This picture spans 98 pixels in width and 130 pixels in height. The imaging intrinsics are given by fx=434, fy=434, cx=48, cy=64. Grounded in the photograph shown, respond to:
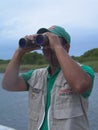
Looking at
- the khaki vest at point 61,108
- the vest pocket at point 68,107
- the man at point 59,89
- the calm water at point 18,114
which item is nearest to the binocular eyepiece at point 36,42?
the man at point 59,89

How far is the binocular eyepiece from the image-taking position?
2.59 meters

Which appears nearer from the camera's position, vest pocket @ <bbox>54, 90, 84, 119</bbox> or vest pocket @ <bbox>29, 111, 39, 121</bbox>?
vest pocket @ <bbox>54, 90, 84, 119</bbox>

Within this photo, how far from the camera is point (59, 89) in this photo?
8.62 ft

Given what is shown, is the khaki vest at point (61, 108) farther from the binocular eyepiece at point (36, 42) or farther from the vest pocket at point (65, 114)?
the binocular eyepiece at point (36, 42)

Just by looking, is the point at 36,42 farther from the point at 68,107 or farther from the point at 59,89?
the point at 68,107

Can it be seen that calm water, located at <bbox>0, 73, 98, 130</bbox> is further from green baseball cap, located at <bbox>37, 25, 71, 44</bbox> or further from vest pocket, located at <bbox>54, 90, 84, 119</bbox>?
vest pocket, located at <bbox>54, 90, 84, 119</bbox>

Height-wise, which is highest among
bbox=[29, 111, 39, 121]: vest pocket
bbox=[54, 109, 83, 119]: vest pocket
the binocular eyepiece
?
the binocular eyepiece

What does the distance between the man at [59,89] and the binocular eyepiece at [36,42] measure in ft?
0.08

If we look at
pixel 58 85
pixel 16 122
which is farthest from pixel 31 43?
pixel 16 122

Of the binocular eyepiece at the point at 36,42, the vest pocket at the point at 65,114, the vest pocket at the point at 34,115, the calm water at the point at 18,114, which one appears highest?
the binocular eyepiece at the point at 36,42

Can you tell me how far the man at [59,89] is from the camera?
8.20ft

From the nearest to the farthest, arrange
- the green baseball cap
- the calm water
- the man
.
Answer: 1. the man
2. the green baseball cap
3. the calm water

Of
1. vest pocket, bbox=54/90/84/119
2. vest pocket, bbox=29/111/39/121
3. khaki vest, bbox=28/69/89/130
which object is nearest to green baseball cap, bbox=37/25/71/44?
khaki vest, bbox=28/69/89/130

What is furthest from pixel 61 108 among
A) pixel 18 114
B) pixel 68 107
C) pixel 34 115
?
pixel 18 114
